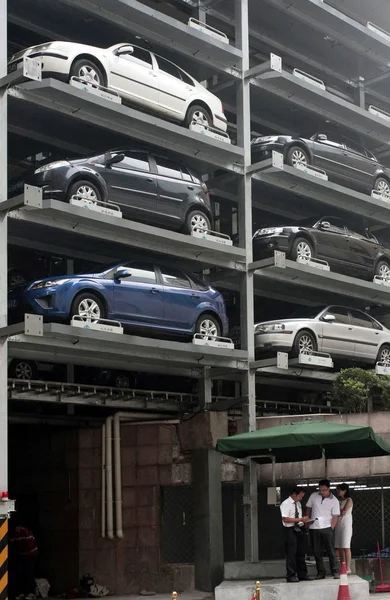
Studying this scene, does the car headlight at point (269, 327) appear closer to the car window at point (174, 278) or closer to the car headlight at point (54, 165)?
the car window at point (174, 278)

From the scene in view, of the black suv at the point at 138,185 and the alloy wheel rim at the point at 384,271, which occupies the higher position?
the black suv at the point at 138,185

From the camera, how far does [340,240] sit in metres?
24.7

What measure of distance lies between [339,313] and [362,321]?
838 mm

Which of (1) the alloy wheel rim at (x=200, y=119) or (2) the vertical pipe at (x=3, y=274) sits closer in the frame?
(2) the vertical pipe at (x=3, y=274)

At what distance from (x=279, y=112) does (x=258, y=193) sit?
2045mm

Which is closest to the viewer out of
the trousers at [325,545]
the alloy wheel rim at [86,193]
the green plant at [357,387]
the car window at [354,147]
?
the trousers at [325,545]

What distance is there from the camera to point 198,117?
22172mm

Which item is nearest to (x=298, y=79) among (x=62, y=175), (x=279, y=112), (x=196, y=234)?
(x=279, y=112)

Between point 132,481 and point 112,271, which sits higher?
point 112,271

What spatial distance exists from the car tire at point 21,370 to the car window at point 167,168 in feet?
14.1

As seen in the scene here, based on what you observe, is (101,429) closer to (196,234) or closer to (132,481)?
(132,481)

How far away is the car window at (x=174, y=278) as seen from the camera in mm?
20453

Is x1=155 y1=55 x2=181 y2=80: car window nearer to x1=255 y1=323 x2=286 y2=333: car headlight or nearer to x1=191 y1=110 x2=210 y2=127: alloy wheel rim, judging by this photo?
x1=191 y1=110 x2=210 y2=127: alloy wheel rim

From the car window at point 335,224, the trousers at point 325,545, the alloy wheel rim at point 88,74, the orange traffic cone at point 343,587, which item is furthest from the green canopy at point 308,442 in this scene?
the alloy wheel rim at point 88,74
